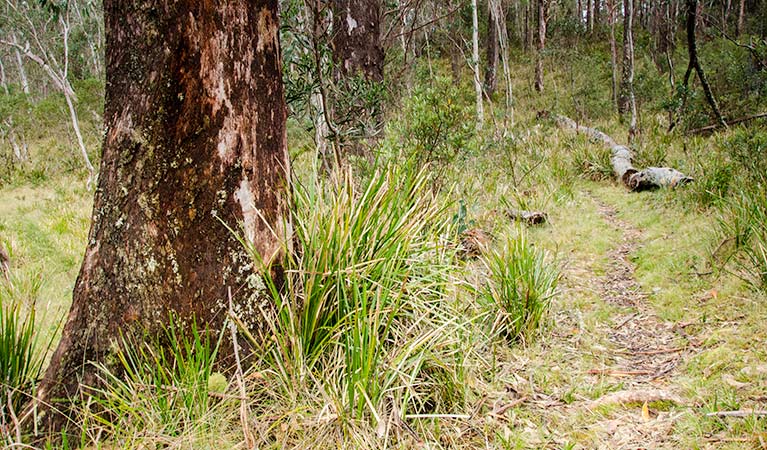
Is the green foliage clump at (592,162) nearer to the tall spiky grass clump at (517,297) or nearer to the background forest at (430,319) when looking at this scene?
the background forest at (430,319)

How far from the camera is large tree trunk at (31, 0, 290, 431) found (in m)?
2.50

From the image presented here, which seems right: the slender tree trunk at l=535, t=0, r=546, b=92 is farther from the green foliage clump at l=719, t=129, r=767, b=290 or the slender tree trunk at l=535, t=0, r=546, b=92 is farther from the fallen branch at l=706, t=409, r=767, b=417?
the fallen branch at l=706, t=409, r=767, b=417

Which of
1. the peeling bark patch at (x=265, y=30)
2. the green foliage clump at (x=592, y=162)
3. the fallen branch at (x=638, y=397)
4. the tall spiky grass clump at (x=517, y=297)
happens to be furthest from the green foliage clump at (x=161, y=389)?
the green foliage clump at (x=592, y=162)

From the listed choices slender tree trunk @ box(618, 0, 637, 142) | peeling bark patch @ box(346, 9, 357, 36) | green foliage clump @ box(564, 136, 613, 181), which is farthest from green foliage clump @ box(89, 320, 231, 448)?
slender tree trunk @ box(618, 0, 637, 142)

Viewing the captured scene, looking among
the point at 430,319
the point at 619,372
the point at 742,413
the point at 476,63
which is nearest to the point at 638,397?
the point at 619,372

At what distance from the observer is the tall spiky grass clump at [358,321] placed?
2.57 meters

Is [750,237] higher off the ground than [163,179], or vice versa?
[163,179]

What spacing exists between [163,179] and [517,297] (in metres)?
2.51

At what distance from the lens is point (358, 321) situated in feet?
8.40

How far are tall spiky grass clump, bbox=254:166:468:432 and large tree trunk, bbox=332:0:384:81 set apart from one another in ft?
11.3

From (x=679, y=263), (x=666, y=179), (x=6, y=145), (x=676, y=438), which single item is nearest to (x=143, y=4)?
(x=676, y=438)

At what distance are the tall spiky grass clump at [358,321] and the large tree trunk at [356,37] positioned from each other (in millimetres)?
3431

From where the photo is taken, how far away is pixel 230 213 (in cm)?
265

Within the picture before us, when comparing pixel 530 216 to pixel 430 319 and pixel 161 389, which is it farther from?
pixel 161 389
